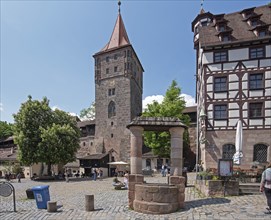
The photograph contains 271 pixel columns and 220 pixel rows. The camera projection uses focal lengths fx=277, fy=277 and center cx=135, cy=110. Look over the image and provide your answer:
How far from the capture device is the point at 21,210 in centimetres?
1098

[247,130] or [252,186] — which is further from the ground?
[247,130]

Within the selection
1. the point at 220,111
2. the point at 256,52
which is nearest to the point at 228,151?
the point at 220,111

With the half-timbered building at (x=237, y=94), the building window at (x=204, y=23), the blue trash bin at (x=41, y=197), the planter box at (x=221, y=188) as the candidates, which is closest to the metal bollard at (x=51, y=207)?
the blue trash bin at (x=41, y=197)

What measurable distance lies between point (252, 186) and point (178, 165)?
481cm

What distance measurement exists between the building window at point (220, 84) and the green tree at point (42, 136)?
64.8ft

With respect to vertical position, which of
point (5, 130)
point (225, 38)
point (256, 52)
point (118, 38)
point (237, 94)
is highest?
point (118, 38)

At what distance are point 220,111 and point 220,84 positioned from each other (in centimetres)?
238

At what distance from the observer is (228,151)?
23812mm

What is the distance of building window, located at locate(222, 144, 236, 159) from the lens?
23734mm

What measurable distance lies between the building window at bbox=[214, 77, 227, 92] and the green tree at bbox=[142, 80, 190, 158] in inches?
387

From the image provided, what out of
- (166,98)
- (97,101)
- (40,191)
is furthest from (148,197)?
(97,101)

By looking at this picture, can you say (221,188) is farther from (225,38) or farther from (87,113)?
(87,113)

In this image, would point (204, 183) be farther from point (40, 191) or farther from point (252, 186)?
point (40, 191)

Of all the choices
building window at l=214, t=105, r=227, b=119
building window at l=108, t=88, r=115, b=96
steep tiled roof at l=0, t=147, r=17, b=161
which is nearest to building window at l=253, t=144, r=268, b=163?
building window at l=214, t=105, r=227, b=119
